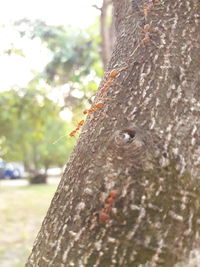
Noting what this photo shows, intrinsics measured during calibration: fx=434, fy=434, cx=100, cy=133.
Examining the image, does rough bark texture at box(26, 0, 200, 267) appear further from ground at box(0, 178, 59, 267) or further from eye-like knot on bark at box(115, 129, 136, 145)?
ground at box(0, 178, 59, 267)

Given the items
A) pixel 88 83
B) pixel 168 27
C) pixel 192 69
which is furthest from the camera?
pixel 88 83

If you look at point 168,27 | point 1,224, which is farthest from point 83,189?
point 1,224

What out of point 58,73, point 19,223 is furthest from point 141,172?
point 19,223

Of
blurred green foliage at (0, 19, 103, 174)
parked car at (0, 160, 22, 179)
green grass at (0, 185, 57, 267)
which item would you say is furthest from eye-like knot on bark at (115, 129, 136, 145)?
parked car at (0, 160, 22, 179)

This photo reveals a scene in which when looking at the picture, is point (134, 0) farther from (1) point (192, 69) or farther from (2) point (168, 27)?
(1) point (192, 69)

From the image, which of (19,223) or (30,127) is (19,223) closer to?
(19,223)

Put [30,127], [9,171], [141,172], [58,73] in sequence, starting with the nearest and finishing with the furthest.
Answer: [141,172] < [58,73] < [30,127] < [9,171]

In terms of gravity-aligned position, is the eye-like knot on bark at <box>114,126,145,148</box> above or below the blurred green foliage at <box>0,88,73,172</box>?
above
